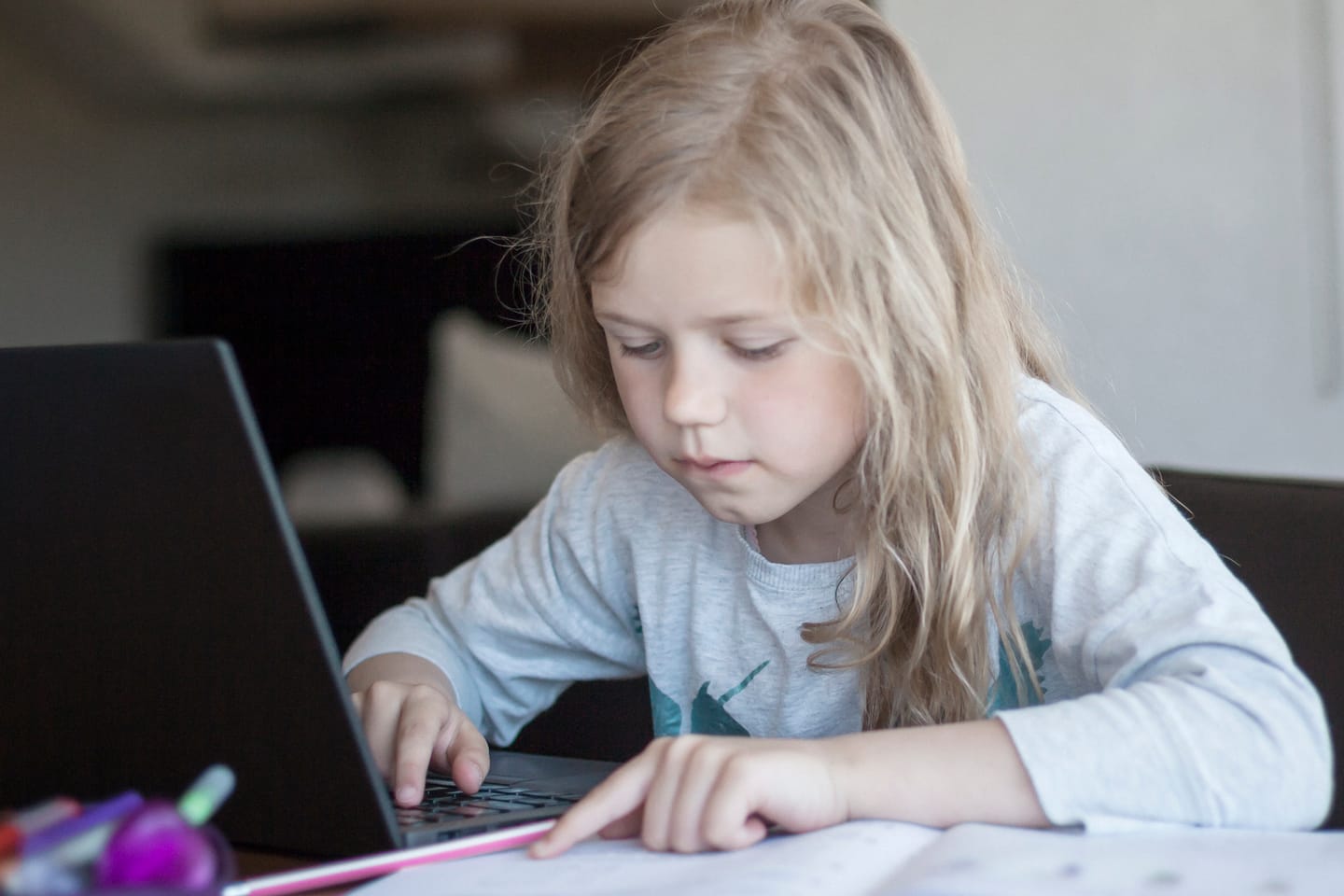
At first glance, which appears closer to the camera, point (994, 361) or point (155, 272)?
point (994, 361)

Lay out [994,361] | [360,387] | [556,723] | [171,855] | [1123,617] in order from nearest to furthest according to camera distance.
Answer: [171,855] → [1123,617] → [994,361] → [556,723] → [360,387]

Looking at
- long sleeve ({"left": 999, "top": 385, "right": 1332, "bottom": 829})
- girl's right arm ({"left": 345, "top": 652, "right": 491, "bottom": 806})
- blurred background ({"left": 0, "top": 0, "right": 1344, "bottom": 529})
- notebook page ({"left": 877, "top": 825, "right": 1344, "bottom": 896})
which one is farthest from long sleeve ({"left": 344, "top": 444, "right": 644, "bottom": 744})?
blurred background ({"left": 0, "top": 0, "right": 1344, "bottom": 529})

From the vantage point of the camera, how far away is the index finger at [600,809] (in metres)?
0.60

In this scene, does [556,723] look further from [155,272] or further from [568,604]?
[155,272]

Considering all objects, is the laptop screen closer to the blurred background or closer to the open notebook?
the open notebook

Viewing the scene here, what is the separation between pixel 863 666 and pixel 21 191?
1983mm

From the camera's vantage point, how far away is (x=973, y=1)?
6.70ft

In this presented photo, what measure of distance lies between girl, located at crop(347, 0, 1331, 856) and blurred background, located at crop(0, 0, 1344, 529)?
1.09 m

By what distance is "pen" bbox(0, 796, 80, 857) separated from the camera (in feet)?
1.34

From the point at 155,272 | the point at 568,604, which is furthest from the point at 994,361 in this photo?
the point at 155,272

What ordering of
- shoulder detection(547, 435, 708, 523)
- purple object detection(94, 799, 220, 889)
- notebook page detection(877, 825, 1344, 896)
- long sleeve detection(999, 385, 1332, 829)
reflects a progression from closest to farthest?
purple object detection(94, 799, 220, 889)
notebook page detection(877, 825, 1344, 896)
long sleeve detection(999, 385, 1332, 829)
shoulder detection(547, 435, 708, 523)

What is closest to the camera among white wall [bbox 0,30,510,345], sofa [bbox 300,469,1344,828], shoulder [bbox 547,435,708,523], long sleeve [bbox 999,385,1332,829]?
long sleeve [bbox 999,385,1332,829]

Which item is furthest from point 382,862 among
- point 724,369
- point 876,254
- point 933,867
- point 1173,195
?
point 1173,195

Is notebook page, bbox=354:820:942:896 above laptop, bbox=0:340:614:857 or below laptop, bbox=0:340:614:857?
below
